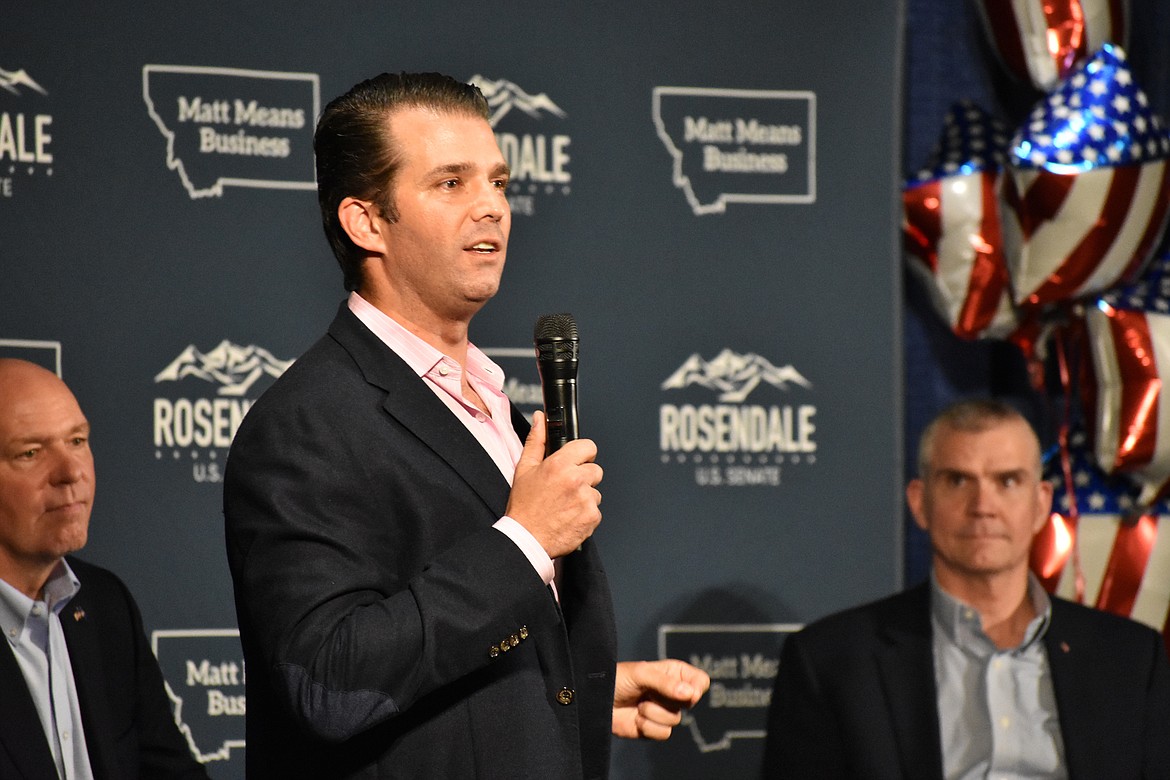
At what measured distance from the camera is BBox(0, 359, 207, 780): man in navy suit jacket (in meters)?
2.69

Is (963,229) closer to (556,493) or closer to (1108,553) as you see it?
(1108,553)

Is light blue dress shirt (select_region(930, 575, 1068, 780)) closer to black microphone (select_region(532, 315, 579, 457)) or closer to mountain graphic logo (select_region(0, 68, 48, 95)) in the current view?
black microphone (select_region(532, 315, 579, 457))

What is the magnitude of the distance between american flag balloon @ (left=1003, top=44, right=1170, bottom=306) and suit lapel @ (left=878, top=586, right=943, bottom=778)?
2.94ft

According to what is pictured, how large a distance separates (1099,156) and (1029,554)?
40.1 inches

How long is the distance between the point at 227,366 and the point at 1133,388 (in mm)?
2186

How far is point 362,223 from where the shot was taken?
179 cm

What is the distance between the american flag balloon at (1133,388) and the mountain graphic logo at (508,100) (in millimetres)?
1497

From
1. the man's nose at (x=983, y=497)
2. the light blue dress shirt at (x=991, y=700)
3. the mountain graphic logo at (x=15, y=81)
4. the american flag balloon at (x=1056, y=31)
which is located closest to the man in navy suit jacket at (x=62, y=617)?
the mountain graphic logo at (x=15, y=81)

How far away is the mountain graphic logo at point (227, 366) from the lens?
302cm

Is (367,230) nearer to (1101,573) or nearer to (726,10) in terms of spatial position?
(726,10)

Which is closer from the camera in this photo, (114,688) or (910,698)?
(114,688)

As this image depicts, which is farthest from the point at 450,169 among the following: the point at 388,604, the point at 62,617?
the point at 62,617

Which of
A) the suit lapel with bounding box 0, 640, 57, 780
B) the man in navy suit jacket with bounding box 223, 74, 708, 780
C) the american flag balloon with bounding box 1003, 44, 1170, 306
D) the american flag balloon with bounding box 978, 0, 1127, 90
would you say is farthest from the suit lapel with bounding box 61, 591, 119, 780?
the american flag balloon with bounding box 978, 0, 1127, 90

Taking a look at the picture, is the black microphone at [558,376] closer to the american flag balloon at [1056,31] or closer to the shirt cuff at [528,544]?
the shirt cuff at [528,544]
